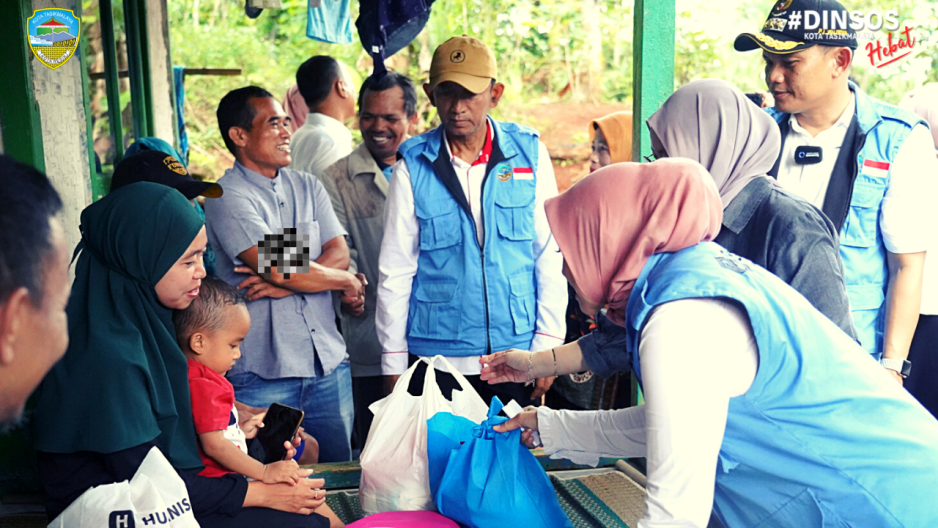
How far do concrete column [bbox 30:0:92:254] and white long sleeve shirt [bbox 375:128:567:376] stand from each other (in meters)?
1.14

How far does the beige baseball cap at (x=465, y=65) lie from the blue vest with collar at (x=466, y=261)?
222 mm

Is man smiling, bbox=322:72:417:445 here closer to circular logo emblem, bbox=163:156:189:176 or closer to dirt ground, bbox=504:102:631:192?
circular logo emblem, bbox=163:156:189:176

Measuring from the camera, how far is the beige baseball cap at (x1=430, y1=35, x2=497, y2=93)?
271cm

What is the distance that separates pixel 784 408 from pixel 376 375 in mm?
2219

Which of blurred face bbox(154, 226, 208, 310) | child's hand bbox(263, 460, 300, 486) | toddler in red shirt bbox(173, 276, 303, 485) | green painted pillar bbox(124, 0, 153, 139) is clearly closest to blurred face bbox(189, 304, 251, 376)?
toddler in red shirt bbox(173, 276, 303, 485)

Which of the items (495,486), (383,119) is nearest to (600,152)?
(383,119)

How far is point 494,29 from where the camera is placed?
427 inches

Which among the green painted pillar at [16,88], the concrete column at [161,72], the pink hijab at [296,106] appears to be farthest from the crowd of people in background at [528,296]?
the pink hijab at [296,106]

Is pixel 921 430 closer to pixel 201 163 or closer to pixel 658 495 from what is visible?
pixel 658 495

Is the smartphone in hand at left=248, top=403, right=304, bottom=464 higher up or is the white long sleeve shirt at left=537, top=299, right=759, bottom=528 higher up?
the white long sleeve shirt at left=537, top=299, right=759, bottom=528

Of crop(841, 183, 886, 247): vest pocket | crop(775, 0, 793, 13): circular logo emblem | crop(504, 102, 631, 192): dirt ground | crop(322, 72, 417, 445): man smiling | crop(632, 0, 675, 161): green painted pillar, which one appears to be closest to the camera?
crop(841, 183, 886, 247): vest pocket

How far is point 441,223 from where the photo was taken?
2670 mm

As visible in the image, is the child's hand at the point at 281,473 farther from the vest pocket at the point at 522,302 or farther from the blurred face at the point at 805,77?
the blurred face at the point at 805,77

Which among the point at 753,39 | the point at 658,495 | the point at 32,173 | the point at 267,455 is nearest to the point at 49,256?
the point at 32,173
